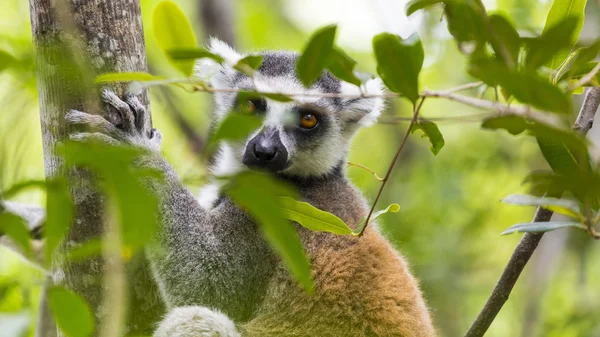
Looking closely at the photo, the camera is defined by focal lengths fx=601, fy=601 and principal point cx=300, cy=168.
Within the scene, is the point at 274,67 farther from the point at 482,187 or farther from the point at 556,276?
the point at 556,276

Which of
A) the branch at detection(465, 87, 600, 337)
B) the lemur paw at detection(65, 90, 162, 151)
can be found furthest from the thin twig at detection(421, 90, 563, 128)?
the lemur paw at detection(65, 90, 162, 151)

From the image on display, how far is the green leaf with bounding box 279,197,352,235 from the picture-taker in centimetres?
210

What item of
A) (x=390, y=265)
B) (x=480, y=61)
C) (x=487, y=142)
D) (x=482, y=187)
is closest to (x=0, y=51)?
(x=480, y=61)

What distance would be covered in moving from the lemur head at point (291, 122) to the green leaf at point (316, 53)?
2215mm

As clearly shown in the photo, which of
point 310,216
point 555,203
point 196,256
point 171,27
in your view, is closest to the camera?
point 555,203

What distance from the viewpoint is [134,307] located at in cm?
324

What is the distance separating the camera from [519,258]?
2.79 metres

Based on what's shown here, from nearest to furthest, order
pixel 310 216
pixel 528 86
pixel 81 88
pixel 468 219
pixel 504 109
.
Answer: pixel 528 86, pixel 504 109, pixel 310 216, pixel 81 88, pixel 468 219

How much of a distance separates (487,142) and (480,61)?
690cm

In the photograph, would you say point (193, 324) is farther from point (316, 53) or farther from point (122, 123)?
point (316, 53)

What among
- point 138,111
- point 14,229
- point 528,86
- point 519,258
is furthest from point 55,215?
point 519,258

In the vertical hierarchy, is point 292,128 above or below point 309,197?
above

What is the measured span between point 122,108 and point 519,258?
205 cm

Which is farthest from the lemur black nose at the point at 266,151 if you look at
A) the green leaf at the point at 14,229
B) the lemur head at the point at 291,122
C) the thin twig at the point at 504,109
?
the green leaf at the point at 14,229
